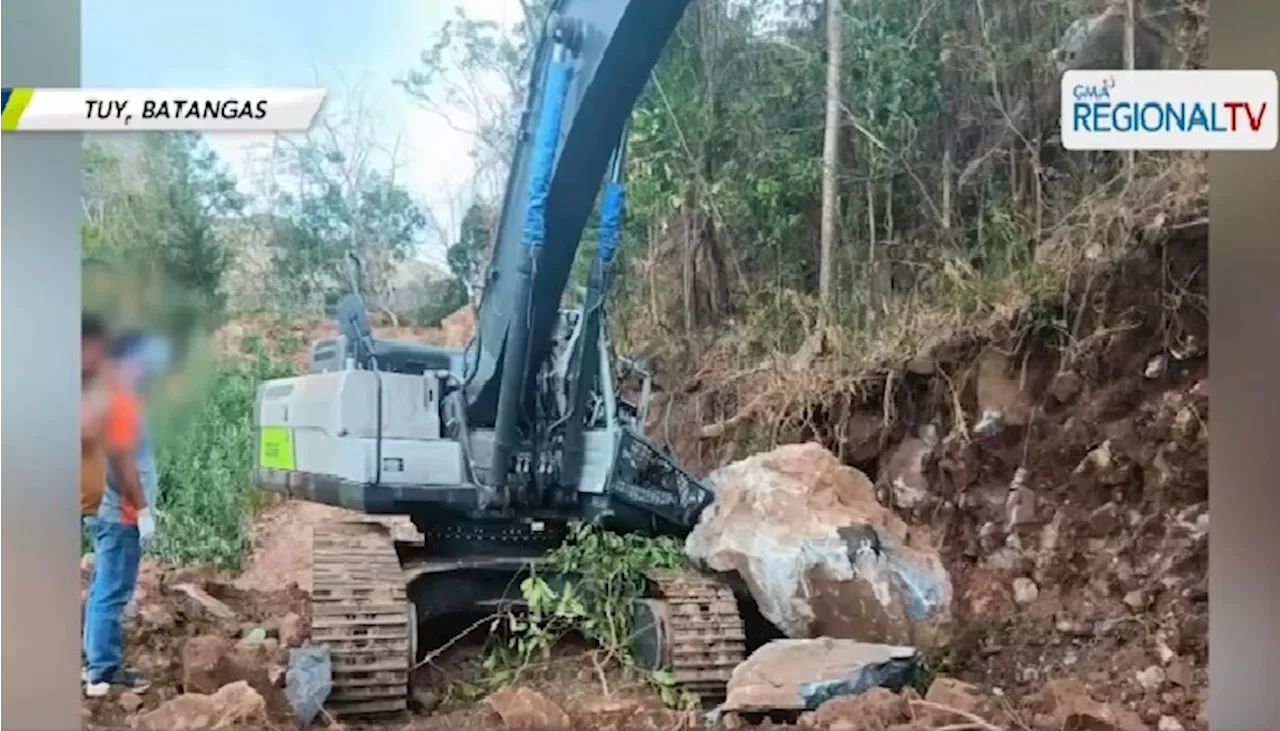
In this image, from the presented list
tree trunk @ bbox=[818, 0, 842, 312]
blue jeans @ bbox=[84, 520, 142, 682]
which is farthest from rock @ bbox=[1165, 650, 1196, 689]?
blue jeans @ bbox=[84, 520, 142, 682]

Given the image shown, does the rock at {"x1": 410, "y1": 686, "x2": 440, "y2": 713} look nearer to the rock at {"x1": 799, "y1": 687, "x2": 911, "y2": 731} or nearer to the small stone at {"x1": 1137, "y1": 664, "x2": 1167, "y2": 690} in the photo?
the rock at {"x1": 799, "y1": 687, "x2": 911, "y2": 731}

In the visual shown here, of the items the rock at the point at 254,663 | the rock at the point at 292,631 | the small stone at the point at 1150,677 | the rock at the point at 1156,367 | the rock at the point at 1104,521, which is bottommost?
the small stone at the point at 1150,677

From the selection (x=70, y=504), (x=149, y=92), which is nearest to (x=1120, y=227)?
(x=149, y=92)

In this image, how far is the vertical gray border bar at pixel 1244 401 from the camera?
2.59 metres

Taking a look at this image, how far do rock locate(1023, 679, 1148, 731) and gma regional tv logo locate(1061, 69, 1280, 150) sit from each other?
1.31 m

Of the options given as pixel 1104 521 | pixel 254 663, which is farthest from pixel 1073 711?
pixel 254 663

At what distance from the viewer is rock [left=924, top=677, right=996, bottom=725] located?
2.59 m

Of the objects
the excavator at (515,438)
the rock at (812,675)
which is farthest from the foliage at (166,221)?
the rock at (812,675)

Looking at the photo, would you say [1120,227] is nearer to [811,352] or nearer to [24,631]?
[811,352]

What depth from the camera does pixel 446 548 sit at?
2660 millimetres

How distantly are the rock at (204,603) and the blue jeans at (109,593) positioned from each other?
13 cm

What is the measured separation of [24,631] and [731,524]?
176 cm

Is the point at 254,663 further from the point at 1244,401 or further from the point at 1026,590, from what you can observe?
the point at 1244,401

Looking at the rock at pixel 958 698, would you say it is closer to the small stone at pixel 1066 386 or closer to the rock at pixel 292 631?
the small stone at pixel 1066 386
